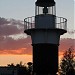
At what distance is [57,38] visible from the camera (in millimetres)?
26703

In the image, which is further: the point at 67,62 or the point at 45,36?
the point at 67,62

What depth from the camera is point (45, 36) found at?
26.2m

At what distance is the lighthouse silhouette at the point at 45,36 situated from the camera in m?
25.8

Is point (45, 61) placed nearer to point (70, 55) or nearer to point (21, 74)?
point (21, 74)

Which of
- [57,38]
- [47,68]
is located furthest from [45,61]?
[57,38]

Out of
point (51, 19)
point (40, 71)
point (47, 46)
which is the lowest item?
point (40, 71)

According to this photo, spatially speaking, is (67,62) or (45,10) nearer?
(45,10)

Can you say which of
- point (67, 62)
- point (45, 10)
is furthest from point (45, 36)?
point (67, 62)

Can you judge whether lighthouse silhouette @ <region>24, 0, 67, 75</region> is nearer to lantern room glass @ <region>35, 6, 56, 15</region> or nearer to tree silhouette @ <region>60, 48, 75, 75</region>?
lantern room glass @ <region>35, 6, 56, 15</region>

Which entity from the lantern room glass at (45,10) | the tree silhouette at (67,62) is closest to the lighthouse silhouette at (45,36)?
the lantern room glass at (45,10)

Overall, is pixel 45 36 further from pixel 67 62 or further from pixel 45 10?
pixel 67 62

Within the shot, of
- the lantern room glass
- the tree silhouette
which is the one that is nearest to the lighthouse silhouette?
the lantern room glass

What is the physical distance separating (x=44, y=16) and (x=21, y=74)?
51.1m

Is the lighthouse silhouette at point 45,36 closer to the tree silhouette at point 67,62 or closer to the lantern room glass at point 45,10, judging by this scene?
the lantern room glass at point 45,10
